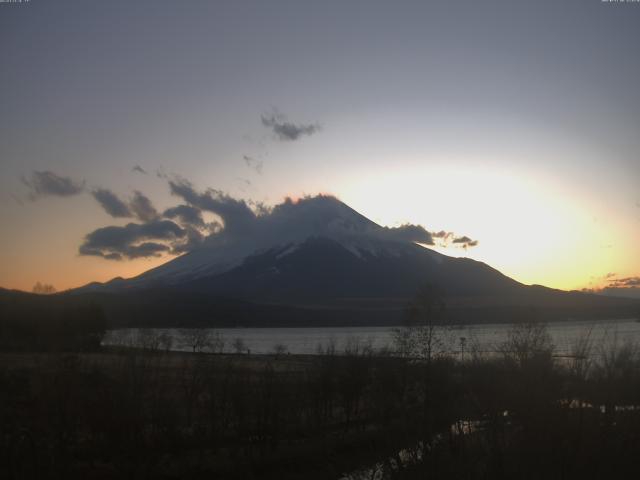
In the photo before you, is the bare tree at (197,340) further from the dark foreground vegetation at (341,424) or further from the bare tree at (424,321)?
the dark foreground vegetation at (341,424)

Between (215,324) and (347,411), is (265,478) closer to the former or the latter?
(347,411)

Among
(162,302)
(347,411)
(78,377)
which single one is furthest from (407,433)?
(162,302)

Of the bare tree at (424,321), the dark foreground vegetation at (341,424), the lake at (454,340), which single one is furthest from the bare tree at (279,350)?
the dark foreground vegetation at (341,424)

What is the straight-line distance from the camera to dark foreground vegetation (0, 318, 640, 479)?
21.6 meters

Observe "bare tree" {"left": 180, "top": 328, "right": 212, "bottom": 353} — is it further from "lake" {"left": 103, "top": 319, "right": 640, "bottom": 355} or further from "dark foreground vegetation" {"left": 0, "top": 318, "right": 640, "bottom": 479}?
"dark foreground vegetation" {"left": 0, "top": 318, "right": 640, "bottom": 479}

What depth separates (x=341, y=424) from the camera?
36531 millimetres

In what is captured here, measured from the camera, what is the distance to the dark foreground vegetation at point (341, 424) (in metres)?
21.6

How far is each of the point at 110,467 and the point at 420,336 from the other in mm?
23263

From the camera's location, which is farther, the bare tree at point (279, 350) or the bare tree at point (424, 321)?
the bare tree at point (279, 350)

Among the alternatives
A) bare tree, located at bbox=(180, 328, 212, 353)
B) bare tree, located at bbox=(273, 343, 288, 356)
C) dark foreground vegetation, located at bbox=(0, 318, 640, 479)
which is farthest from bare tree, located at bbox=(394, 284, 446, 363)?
bare tree, located at bbox=(180, 328, 212, 353)

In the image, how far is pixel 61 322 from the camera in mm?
61531

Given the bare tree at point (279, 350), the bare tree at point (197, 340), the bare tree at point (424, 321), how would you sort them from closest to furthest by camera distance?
the bare tree at point (424, 321) → the bare tree at point (279, 350) → the bare tree at point (197, 340)

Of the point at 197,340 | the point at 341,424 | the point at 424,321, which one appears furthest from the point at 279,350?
the point at 341,424

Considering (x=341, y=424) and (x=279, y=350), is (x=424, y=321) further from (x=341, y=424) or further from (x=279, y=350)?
(x=279, y=350)
